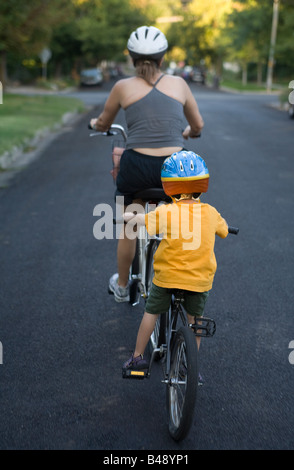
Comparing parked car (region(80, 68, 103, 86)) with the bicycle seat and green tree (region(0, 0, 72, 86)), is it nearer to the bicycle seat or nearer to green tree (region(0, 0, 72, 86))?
green tree (region(0, 0, 72, 86))

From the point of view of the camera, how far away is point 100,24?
58.9 m

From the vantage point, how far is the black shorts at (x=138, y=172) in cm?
380

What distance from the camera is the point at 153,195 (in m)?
3.81

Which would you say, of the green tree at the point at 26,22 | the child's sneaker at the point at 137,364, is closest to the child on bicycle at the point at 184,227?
the child's sneaker at the point at 137,364

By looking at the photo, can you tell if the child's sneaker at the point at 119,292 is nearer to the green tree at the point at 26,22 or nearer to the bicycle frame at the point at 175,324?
the bicycle frame at the point at 175,324

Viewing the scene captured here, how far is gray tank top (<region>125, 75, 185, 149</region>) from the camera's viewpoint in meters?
3.73

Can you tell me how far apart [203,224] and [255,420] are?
1.15 m

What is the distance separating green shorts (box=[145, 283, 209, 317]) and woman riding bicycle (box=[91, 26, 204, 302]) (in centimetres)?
92

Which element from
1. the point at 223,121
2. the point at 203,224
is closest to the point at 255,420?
the point at 203,224

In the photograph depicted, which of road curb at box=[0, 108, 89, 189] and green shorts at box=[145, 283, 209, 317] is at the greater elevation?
green shorts at box=[145, 283, 209, 317]

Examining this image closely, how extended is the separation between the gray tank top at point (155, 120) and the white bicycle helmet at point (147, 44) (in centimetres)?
20

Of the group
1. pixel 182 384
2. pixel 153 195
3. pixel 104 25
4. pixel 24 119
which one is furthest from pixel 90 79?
pixel 182 384

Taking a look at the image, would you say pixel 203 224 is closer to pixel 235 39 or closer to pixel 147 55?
pixel 147 55

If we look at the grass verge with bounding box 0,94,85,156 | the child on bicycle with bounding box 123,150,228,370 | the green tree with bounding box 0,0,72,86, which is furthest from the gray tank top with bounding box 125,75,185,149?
the green tree with bounding box 0,0,72,86
